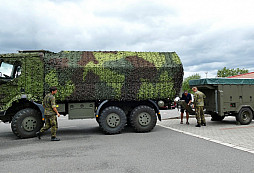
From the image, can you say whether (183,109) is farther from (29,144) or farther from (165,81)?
(29,144)

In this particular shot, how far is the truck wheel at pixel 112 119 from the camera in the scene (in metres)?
8.31

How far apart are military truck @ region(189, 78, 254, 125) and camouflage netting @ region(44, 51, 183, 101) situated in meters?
2.26

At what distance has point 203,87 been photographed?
10789 millimetres

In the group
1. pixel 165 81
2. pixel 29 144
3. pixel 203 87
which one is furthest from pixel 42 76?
pixel 203 87

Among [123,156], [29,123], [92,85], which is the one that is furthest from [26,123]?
[123,156]

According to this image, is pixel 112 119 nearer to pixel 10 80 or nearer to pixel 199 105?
pixel 10 80

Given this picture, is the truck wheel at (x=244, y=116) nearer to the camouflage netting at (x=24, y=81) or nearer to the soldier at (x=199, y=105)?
the soldier at (x=199, y=105)

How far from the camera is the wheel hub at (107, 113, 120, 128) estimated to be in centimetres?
838

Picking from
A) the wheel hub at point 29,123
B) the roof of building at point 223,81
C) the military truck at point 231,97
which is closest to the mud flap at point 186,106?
the military truck at point 231,97

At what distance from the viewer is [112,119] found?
8.41m

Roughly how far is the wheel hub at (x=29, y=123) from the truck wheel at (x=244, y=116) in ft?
28.6

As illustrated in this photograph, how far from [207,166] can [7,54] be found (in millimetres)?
7425

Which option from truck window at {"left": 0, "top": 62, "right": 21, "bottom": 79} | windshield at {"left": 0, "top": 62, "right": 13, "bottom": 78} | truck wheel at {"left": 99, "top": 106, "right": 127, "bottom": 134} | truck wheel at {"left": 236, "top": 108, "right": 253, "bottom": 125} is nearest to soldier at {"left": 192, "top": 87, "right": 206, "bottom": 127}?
truck wheel at {"left": 236, "top": 108, "right": 253, "bottom": 125}

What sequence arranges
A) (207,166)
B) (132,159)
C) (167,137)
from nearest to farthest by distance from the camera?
1. (207,166)
2. (132,159)
3. (167,137)
